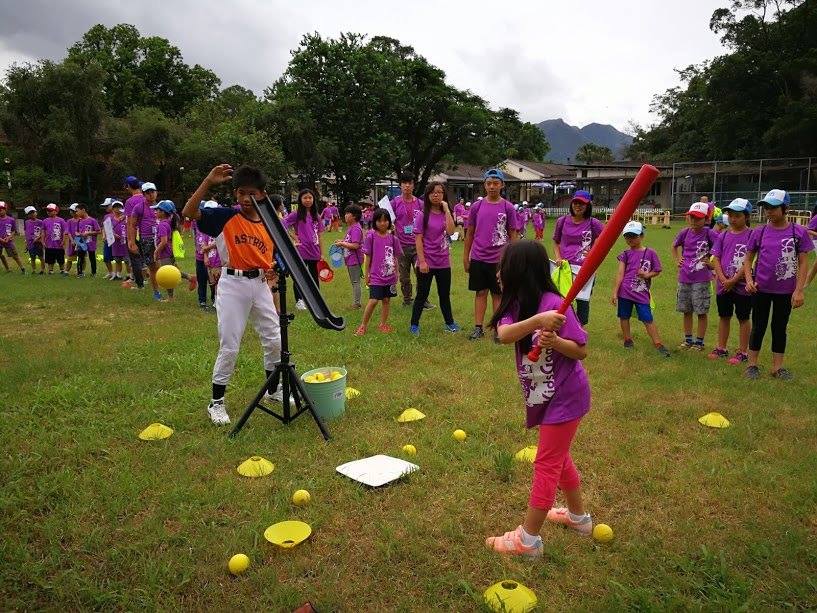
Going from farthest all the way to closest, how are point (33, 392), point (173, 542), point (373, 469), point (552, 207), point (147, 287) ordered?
point (552, 207)
point (147, 287)
point (33, 392)
point (373, 469)
point (173, 542)

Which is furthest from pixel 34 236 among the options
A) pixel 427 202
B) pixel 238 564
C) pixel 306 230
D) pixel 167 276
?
pixel 238 564

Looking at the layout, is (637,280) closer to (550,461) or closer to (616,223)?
(550,461)

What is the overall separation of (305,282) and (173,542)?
196 cm

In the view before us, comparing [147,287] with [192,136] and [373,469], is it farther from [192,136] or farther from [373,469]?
[192,136]

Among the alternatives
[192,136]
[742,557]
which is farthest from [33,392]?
[192,136]

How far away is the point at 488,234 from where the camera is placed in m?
7.88

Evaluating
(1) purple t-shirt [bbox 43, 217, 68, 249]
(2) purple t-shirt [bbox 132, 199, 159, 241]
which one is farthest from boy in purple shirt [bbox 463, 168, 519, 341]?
(1) purple t-shirt [bbox 43, 217, 68, 249]

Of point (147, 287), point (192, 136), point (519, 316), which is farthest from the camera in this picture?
point (192, 136)

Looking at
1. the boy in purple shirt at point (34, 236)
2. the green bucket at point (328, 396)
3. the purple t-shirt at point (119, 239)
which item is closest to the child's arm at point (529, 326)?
the green bucket at point (328, 396)

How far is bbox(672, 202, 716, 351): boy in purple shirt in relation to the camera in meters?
7.51

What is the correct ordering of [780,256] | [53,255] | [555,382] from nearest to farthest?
[555,382] < [780,256] < [53,255]

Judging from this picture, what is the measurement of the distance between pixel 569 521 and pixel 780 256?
449 cm

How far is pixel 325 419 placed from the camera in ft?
17.2

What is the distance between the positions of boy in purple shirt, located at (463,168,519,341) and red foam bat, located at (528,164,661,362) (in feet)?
15.9
